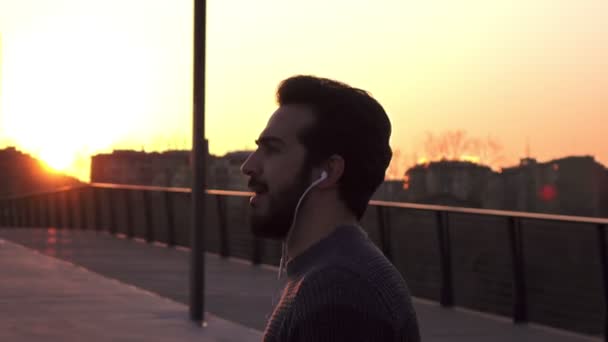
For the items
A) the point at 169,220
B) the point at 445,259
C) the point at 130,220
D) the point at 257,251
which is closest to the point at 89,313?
the point at 445,259

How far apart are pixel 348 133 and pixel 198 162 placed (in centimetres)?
1040

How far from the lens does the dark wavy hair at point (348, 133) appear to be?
250cm

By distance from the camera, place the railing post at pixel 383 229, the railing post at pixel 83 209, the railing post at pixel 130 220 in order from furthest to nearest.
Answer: the railing post at pixel 83 209, the railing post at pixel 130 220, the railing post at pixel 383 229

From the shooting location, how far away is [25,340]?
11250mm

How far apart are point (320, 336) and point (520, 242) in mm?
12002

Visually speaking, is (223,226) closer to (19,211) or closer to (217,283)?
(217,283)

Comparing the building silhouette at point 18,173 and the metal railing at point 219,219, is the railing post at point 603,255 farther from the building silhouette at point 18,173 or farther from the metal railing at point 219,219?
the building silhouette at point 18,173

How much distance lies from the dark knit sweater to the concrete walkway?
29.3 ft

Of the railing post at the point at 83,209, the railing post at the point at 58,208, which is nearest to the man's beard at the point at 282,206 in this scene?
the railing post at the point at 83,209

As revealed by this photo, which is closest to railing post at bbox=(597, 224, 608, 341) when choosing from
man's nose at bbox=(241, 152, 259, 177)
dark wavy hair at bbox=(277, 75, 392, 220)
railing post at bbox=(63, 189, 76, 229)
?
dark wavy hair at bbox=(277, 75, 392, 220)

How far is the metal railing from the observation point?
1402 centimetres

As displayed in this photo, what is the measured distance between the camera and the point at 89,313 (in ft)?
43.1

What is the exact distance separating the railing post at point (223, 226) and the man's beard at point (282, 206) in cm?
1982

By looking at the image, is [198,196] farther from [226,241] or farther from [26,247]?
[26,247]
